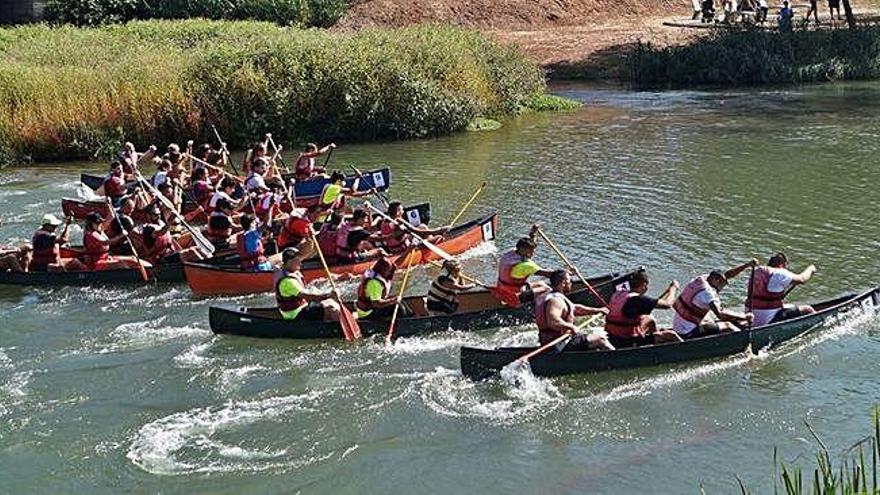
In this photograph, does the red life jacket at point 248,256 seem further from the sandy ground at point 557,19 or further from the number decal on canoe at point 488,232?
the sandy ground at point 557,19

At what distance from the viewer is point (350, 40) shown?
118 feet

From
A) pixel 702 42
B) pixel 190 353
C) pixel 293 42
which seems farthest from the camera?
pixel 702 42

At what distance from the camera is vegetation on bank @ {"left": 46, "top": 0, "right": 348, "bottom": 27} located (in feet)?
167


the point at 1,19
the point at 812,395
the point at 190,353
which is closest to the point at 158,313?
the point at 190,353

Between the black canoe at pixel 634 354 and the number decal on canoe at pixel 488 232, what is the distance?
721cm

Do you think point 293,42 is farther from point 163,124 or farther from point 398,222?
point 398,222

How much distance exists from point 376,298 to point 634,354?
4.29 metres

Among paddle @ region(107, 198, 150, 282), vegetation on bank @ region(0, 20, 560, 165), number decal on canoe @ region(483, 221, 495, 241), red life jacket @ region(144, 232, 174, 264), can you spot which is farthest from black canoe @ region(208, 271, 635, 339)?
vegetation on bank @ region(0, 20, 560, 165)

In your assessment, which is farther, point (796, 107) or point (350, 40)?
point (796, 107)

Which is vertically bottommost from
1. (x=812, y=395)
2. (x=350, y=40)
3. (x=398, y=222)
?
(x=812, y=395)

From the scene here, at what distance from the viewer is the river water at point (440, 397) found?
42.5 ft

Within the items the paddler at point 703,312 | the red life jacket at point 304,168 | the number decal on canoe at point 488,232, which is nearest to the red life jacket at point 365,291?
the paddler at point 703,312

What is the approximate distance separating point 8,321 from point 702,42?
3502 centimetres

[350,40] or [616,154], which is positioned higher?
[350,40]
